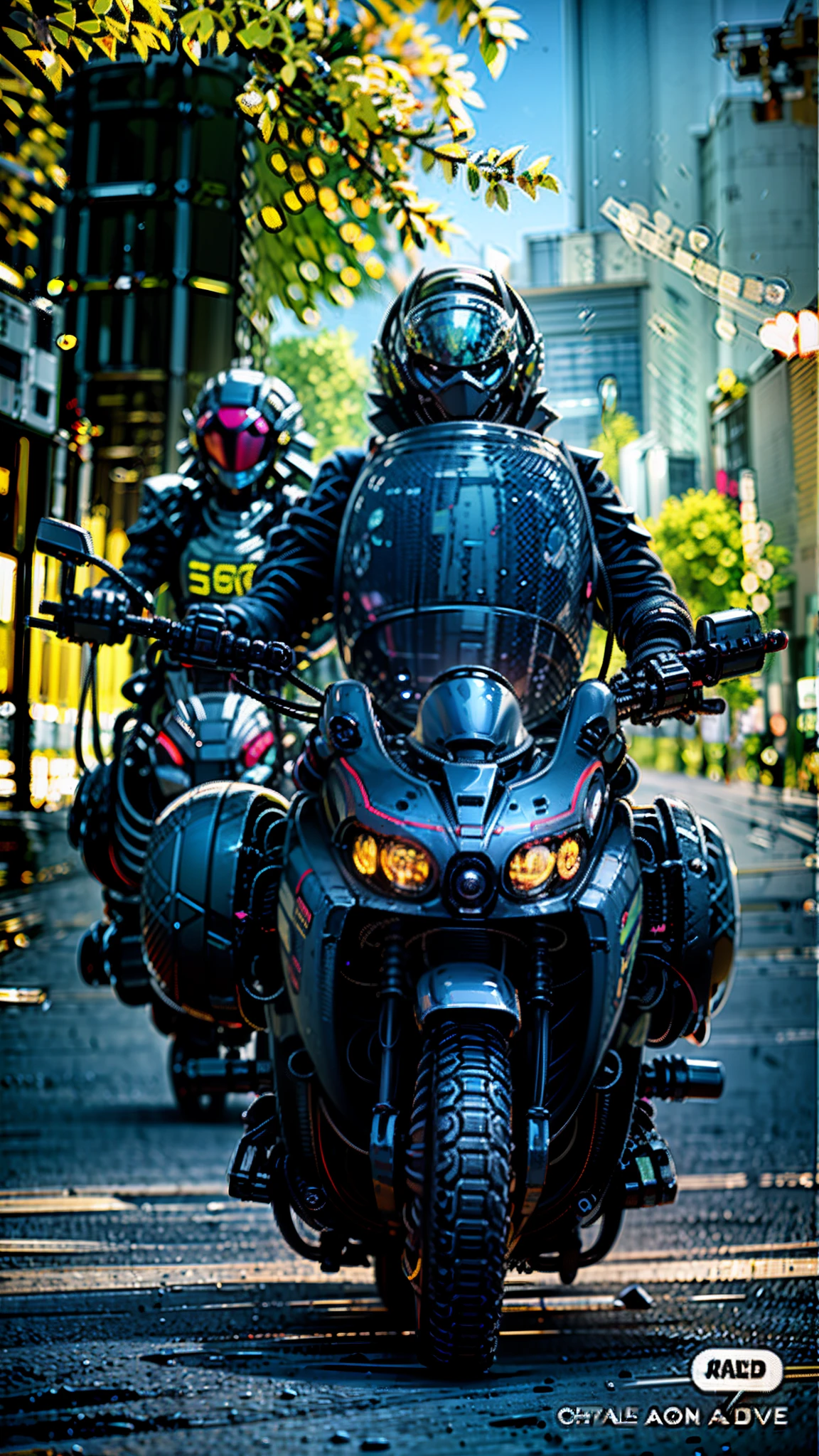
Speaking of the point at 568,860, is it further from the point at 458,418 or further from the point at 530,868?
the point at 458,418

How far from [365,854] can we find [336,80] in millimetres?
2292

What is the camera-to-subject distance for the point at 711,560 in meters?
5.07

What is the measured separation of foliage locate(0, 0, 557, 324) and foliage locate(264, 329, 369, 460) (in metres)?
0.74

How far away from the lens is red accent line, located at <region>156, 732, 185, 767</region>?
461 centimetres

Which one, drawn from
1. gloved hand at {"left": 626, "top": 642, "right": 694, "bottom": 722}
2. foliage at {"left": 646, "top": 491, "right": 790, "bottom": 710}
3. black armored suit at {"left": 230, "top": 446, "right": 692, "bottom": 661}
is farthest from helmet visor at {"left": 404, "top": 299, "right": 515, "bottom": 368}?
foliage at {"left": 646, "top": 491, "right": 790, "bottom": 710}

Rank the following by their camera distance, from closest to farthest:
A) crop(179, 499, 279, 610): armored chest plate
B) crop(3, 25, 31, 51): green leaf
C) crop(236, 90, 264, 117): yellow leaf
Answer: crop(3, 25, 31, 51): green leaf, crop(236, 90, 264, 117): yellow leaf, crop(179, 499, 279, 610): armored chest plate

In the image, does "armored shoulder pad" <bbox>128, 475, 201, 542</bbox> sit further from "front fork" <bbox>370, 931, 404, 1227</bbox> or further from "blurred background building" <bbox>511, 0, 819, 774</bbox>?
"front fork" <bbox>370, 931, 404, 1227</bbox>

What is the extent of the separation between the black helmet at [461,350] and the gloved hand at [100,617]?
0.84 m

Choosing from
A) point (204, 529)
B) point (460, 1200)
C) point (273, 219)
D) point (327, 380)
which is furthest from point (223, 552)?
point (460, 1200)

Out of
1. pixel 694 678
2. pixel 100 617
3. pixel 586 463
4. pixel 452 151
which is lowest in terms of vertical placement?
pixel 694 678

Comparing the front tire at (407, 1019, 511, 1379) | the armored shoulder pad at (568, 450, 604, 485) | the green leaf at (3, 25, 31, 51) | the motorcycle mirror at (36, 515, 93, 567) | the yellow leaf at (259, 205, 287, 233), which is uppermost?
the yellow leaf at (259, 205, 287, 233)

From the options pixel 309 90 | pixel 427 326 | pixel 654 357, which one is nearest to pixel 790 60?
pixel 654 357

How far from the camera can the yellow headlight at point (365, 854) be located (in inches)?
98.4

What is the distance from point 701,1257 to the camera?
13.9 feet
